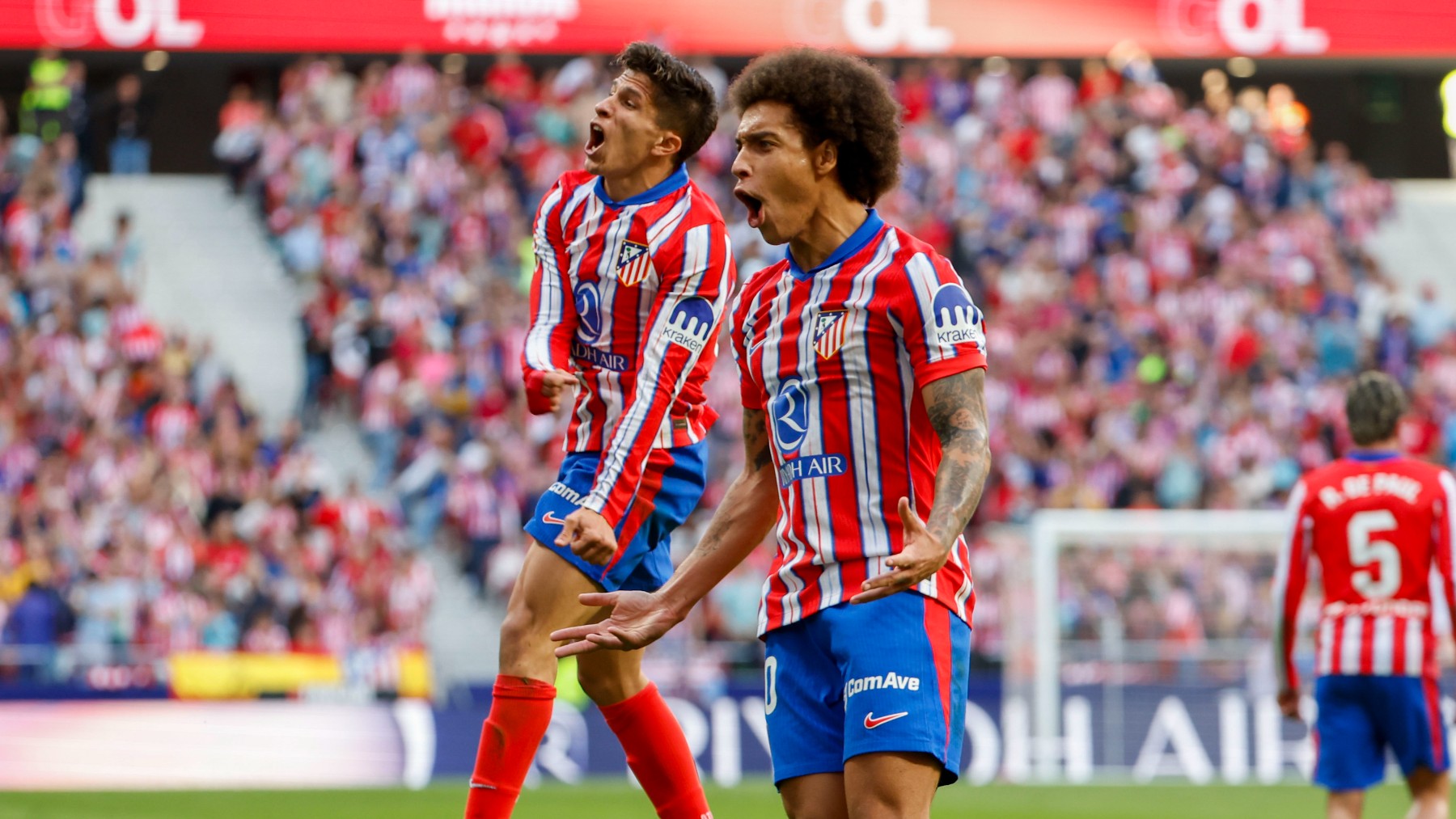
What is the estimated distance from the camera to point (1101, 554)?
1689cm

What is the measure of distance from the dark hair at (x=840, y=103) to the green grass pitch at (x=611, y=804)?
671 cm

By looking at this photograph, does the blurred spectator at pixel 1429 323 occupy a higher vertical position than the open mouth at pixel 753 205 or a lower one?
lower

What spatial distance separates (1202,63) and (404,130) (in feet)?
35.3

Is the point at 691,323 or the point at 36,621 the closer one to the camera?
the point at 691,323

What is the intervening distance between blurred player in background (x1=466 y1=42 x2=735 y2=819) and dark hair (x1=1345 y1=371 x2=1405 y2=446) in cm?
301

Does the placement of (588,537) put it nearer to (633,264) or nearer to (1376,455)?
(633,264)

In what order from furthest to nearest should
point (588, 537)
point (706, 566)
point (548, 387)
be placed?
point (548, 387) → point (588, 537) → point (706, 566)

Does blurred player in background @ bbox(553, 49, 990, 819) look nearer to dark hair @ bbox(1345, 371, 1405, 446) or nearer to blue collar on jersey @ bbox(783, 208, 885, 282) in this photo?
blue collar on jersey @ bbox(783, 208, 885, 282)

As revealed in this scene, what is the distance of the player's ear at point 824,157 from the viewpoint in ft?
14.6

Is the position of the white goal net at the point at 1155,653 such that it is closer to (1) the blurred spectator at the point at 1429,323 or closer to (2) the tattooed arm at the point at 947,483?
(1) the blurred spectator at the point at 1429,323

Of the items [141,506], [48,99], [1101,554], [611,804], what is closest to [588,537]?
[611,804]

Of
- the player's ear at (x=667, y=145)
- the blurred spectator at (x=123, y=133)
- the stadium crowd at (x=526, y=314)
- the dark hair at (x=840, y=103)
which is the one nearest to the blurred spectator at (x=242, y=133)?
the stadium crowd at (x=526, y=314)

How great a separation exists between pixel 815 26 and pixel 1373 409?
15.2 meters

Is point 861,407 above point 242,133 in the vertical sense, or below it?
below
